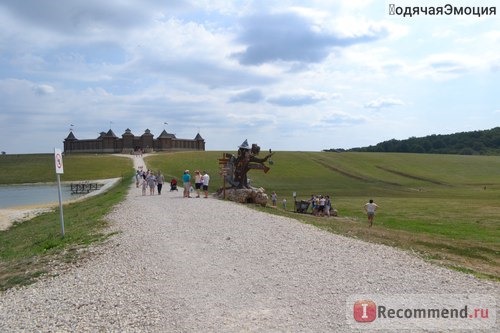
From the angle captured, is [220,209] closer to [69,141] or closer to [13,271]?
[13,271]

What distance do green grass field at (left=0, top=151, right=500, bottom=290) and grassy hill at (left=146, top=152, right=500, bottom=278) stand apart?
0.08 m

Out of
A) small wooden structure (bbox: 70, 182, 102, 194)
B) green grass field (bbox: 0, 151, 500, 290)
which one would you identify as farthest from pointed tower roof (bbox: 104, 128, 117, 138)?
small wooden structure (bbox: 70, 182, 102, 194)

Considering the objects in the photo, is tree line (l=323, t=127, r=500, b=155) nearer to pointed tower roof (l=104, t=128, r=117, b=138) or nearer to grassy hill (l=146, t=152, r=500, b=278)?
grassy hill (l=146, t=152, r=500, b=278)

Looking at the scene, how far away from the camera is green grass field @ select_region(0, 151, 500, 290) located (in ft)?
53.5

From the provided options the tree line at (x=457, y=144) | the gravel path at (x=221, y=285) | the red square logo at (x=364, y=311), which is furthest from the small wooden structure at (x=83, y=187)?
the tree line at (x=457, y=144)

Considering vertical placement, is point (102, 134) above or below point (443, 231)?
above

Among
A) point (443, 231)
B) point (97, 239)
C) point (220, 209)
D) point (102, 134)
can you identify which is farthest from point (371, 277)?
point (102, 134)

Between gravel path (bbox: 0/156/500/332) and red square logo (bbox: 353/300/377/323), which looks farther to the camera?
gravel path (bbox: 0/156/500/332)

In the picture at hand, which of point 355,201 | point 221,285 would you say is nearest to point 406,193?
point 355,201

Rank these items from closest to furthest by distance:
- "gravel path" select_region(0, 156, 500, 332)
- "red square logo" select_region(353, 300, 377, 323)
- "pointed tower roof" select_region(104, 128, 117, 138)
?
"red square logo" select_region(353, 300, 377, 323) → "gravel path" select_region(0, 156, 500, 332) → "pointed tower roof" select_region(104, 128, 117, 138)

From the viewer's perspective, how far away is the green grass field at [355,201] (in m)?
16.3

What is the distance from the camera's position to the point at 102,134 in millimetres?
139250

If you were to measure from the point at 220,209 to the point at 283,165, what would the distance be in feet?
238

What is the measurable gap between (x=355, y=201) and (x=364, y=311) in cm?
4084
